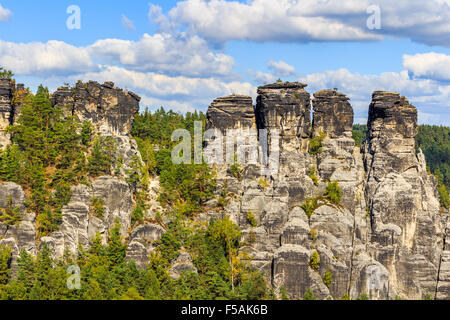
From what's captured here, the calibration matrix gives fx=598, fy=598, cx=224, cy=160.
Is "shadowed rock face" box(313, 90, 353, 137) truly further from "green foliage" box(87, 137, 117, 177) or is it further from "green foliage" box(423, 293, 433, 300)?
"green foliage" box(87, 137, 117, 177)

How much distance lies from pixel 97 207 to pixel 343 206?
3187 cm

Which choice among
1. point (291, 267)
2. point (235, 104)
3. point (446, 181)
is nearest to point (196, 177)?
point (235, 104)

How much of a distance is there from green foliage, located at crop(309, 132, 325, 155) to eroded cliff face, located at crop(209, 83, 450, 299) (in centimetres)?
62

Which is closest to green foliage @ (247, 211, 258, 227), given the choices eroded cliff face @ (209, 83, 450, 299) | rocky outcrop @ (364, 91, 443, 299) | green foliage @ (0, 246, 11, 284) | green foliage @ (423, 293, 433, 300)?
eroded cliff face @ (209, 83, 450, 299)

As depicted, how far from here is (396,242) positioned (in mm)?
77062

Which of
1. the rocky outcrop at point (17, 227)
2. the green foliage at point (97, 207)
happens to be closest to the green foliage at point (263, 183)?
the green foliage at point (97, 207)

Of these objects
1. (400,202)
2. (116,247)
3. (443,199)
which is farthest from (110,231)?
(443,199)

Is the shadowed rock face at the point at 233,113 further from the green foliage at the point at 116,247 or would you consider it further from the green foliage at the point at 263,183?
the green foliage at the point at 116,247

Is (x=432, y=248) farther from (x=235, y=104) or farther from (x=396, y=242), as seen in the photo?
(x=235, y=104)

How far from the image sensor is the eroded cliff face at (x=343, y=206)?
7319 centimetres

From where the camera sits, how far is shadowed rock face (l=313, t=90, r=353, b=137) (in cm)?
8575

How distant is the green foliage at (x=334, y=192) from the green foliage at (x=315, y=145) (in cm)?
622

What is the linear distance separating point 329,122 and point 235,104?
1382 cm

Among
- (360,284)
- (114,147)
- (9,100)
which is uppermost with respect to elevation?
(9,100)
